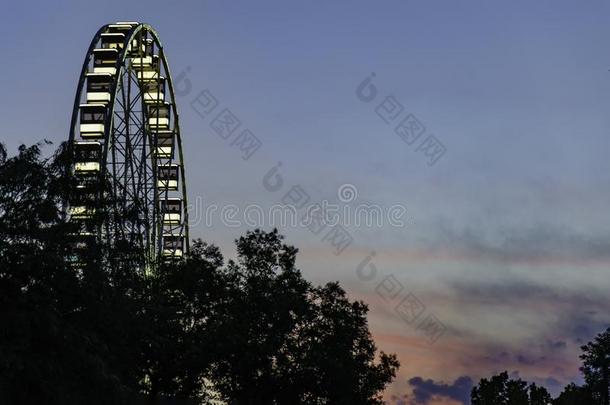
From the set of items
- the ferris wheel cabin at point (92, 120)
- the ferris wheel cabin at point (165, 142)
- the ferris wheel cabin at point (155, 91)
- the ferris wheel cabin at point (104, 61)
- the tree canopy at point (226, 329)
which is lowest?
the tree canopy at point (226, 329)

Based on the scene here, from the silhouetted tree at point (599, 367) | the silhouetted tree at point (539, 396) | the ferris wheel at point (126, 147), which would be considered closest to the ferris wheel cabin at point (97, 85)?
the ferris wheel at point (126, 147)

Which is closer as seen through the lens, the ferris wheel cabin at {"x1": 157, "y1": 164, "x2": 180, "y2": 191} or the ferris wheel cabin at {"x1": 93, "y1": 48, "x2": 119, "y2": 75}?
the ferris wheel cabin at {"x1": 93, "y1": 48, "x2": 119, "y2": 75}

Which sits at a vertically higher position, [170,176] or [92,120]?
[170,176]

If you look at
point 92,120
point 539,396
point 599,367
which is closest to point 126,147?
point 92,120

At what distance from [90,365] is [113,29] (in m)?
42.6

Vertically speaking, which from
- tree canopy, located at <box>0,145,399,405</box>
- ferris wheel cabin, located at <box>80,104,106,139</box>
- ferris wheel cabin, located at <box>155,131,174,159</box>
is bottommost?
tree canopy, located at <box>0,145,399,405</box>

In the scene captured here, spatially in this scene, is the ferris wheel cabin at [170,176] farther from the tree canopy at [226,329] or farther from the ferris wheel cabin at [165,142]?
the tree canopy at [226,329]

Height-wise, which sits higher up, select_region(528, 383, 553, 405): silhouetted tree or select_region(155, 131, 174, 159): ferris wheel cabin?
select_region(528, 383, 553, 405): silhouetted tree

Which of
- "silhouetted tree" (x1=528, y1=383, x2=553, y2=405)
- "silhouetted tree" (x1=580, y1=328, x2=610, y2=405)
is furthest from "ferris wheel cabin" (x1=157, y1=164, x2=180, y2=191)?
"silhouetted tree" (x1=528, y1=383, x2=553, y2=405)

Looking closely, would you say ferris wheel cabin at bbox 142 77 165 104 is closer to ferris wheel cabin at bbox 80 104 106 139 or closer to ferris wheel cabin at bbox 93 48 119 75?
ferris wheel cabin at bbox 80 104 106 139

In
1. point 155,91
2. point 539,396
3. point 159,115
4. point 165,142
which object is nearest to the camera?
point 155,91

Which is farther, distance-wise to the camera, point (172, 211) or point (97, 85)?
point (172, 211)

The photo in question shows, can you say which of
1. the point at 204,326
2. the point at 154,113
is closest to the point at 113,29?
the point at 154,113

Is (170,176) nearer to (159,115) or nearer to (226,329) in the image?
(159,115)
